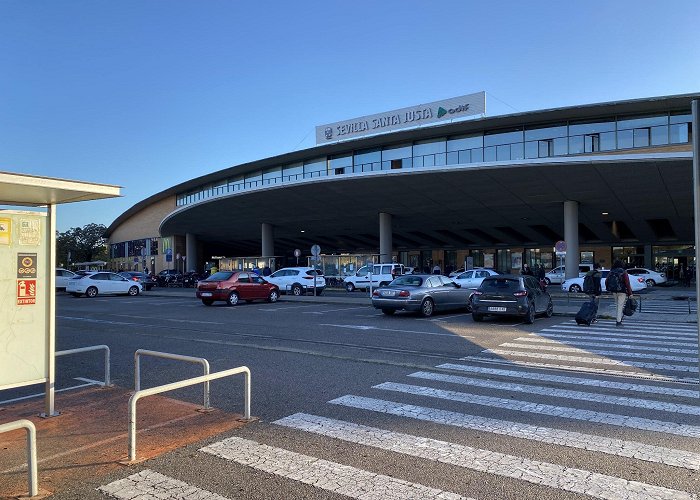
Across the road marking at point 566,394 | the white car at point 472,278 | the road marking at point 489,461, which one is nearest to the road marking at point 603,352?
the road marking at point 566,394

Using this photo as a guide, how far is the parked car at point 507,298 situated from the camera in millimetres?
16484

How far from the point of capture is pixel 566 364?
970 centimetres

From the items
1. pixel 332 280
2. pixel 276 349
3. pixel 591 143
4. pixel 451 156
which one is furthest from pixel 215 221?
pixel 276 349

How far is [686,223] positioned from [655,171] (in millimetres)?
16579

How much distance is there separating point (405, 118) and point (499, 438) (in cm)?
3880

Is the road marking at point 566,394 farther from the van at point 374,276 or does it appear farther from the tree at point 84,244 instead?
the tree at point 84,244

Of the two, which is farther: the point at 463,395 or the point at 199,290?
the point at 199,290

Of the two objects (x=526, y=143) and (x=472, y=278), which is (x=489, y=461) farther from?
(x=526, y=143)

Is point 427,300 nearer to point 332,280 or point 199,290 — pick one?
point 199,290

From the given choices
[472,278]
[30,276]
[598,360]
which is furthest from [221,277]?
[30,276]

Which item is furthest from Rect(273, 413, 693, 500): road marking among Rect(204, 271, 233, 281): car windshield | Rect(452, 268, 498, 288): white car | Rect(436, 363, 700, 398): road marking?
Rect(452, 268, 498, 288): white car

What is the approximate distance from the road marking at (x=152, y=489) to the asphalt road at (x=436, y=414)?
0.07ft

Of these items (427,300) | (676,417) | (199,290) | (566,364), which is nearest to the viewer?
(676,417)

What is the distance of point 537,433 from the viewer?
18.4ft
